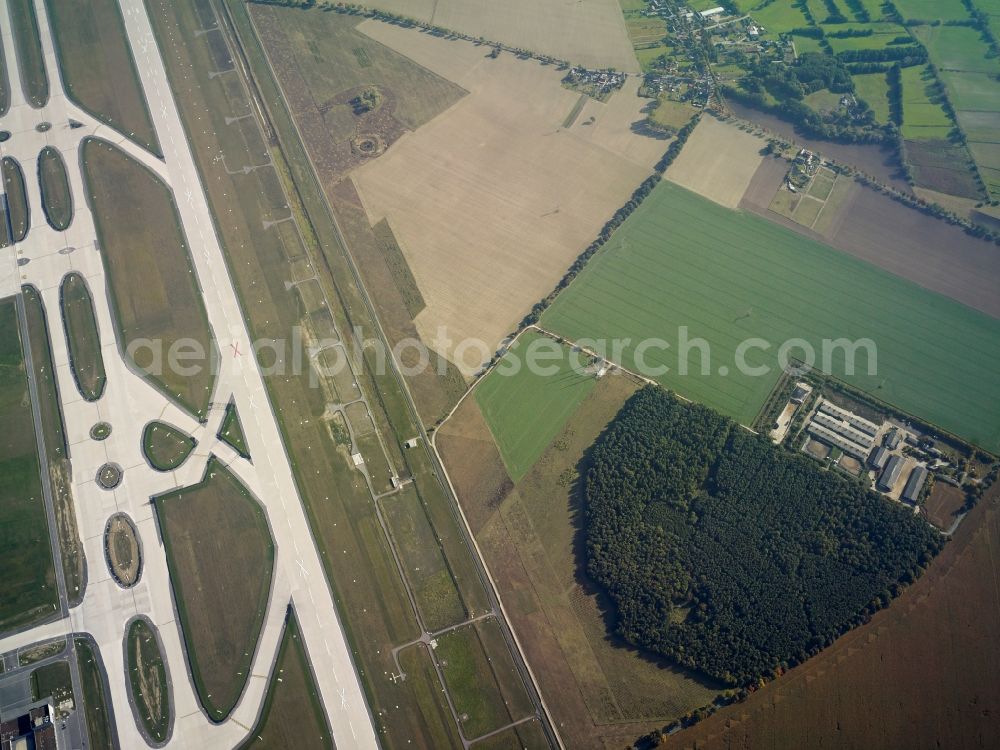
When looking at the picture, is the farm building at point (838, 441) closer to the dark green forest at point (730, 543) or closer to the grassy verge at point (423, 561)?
the dark green forest at point (730, 543)

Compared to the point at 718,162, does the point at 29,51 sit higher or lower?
higher

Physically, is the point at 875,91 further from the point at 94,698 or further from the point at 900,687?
the point at 94,698

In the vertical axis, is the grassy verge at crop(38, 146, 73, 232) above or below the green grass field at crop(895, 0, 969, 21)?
above

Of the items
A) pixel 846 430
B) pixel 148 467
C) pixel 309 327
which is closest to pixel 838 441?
pixel 846 430

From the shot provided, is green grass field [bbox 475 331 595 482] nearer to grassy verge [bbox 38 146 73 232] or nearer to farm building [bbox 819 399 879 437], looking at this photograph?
farm building [bbox 819 399 879 437]

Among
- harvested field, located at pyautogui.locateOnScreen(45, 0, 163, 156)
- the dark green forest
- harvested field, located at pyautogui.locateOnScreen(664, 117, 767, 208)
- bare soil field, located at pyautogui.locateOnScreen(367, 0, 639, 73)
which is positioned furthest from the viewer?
bare soil field, located at pyautogui.locateOnScreen(367, 0, 639, 73)

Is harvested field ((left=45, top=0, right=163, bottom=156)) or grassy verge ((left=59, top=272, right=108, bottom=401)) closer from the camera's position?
grassy verge ((left=59, top=272, right=108, bottom=401))

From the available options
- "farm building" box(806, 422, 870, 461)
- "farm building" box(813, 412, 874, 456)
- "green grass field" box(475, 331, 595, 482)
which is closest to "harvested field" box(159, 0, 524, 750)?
"green grass field" box(475, 331, 595, 482)
